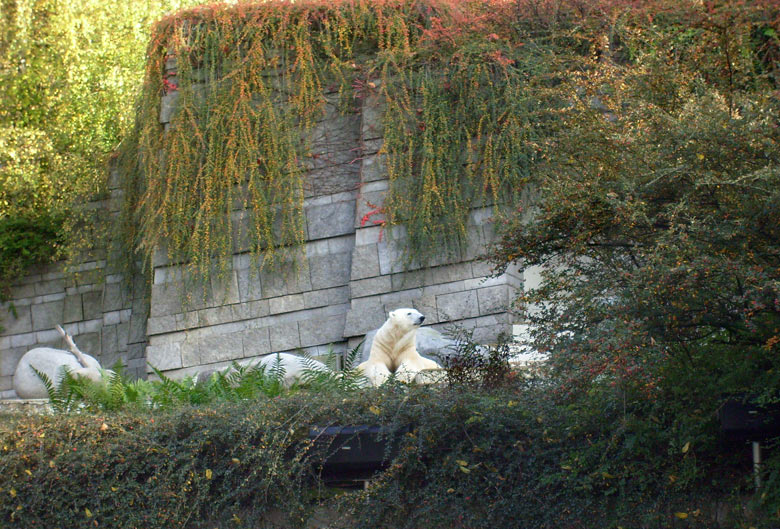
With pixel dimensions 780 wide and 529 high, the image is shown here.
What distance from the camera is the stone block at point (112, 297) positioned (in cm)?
1160

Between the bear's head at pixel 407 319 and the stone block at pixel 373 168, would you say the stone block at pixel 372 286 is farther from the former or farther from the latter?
the bear's head at pixel 407 319

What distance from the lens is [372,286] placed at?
30.7 ft

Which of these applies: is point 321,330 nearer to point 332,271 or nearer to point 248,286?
point 332,271

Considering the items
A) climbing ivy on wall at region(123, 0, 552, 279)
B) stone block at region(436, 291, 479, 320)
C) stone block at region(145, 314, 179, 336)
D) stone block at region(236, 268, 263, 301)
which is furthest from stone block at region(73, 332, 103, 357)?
stone block at region(436, 291, 479, 320)

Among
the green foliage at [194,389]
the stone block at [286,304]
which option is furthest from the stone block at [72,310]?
the green foliage at [194,389]

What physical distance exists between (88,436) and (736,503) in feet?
12.0

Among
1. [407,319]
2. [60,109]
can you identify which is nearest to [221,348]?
[407,319]

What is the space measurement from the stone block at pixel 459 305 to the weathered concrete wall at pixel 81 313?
400 centimetres

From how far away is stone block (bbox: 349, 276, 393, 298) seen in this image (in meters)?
9.32

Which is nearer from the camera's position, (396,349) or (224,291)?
(396,349)

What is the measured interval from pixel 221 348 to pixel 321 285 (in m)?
1.18

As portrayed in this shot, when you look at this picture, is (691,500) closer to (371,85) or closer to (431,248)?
(431,248)

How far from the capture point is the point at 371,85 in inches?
382

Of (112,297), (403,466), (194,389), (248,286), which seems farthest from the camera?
(112,297)
